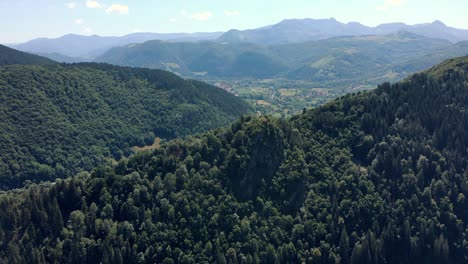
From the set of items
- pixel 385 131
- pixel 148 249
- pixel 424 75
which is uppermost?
pixel 424 75

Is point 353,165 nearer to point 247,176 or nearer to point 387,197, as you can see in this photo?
point 387,197

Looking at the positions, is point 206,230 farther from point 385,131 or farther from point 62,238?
point 385,131

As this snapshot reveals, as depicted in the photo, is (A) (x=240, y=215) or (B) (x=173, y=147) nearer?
(A) (x=240, y=215)

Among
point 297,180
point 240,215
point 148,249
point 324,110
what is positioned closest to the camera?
point 148,249

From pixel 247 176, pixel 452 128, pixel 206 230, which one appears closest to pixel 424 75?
pixel 452 128

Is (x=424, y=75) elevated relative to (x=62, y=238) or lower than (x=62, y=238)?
elevated

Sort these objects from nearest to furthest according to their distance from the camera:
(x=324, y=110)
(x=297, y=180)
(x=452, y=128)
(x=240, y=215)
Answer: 1. (x=240, y=215)
2. (x=297, y=180)
3. (x=452, y=128)
4. (x=324, y=110)

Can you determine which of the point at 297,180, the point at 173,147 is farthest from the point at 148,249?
the point at 297,180
